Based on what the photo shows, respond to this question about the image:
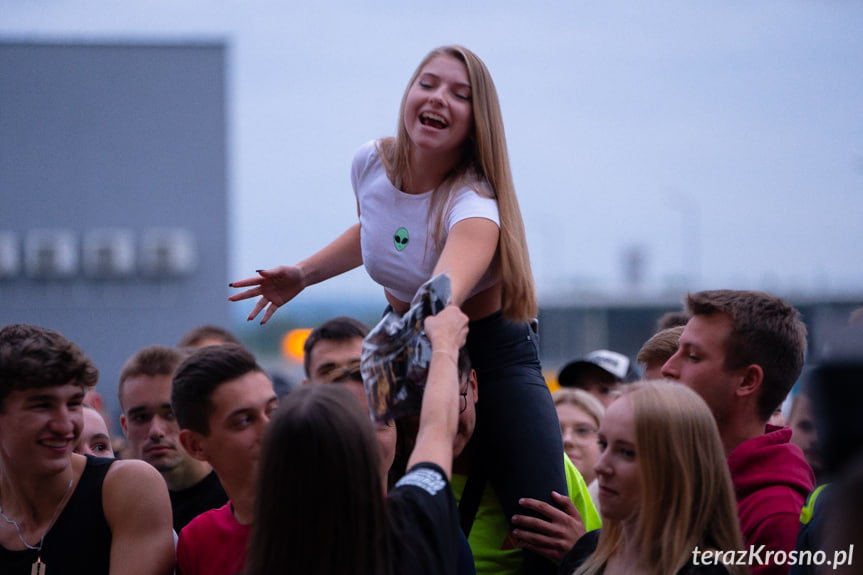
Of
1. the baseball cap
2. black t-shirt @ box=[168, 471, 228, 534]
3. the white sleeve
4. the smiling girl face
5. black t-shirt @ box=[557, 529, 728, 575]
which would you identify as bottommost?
black t-shirt @ box=[168, 471, 228, 534]

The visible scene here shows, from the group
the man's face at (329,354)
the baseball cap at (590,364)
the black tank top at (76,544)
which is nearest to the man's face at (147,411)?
the man's face at (329,354)

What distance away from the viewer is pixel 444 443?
7.47ft

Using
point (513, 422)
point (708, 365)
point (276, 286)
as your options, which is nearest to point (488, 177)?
point (513, 422)

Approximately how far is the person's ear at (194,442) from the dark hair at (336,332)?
5.46 feet

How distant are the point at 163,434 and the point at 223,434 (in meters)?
1.24

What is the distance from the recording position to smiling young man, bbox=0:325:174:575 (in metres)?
2.62

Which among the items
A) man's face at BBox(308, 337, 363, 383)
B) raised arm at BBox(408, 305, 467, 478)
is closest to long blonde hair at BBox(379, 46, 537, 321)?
raised arm at BBox(408, 305, 467, 478)

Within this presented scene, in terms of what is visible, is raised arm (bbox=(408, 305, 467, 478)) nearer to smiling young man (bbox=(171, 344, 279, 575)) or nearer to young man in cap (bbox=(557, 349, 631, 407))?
smiling young man (bbox=(171, 344, 279, 575))

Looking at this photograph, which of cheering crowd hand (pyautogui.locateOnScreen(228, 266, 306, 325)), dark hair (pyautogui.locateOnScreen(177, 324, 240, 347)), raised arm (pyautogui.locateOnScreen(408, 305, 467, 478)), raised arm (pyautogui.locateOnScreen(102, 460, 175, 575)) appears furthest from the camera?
dark hair (pyautogui.locateOnScreen(177, 324, 240, 347))

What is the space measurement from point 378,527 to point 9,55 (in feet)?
83.6

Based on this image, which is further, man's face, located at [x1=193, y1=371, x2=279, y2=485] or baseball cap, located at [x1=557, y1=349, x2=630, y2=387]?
baseball cap, located at [x1=557, y1=349, x2=630, y2=387]

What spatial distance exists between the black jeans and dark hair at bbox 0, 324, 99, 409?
116cm

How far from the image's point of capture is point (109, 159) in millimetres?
25500

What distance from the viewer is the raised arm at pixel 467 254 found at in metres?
2.55
